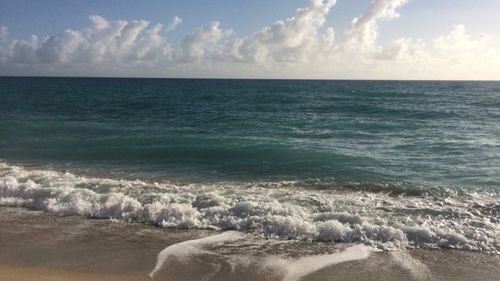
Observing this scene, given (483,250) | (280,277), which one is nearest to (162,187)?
(280,277)

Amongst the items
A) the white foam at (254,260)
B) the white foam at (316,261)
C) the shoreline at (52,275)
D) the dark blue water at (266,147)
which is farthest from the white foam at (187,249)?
the dark blue water at (266,147)

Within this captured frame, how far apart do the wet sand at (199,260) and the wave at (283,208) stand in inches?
21.3

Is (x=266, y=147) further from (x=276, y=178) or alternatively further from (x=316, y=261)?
(x=316, y=261)

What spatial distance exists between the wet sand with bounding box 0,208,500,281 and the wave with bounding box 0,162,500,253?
0.54m

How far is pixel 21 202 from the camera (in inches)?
449

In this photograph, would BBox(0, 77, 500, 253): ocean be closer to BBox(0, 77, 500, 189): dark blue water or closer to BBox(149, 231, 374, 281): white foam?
BBox(0, 77, 500, 189): dark blue water

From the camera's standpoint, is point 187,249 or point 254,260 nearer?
point 254,260

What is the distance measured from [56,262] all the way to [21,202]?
14.8ft

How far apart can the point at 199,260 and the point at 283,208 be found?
3272mm

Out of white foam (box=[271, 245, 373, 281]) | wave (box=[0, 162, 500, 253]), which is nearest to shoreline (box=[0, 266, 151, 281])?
white foam (box=[271, 245, 373, 281])

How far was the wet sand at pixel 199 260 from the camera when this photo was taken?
7.34m

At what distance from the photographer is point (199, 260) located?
7867 millimetres

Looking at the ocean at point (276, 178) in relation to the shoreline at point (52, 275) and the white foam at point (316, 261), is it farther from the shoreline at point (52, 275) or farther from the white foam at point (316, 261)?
the shoreline at point (52, 275)

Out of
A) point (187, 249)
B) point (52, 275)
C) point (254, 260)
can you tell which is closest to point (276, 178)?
point (187, 249)
